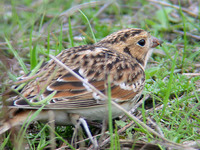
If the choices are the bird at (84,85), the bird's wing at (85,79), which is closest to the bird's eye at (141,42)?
the bird at (84,85)

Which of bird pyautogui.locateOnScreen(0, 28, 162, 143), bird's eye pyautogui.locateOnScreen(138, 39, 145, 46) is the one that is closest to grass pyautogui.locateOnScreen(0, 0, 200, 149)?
bird pyautogui.locateOnScreen(0, 28, 162, 143)

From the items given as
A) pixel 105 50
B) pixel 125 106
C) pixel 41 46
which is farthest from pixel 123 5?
pixel 125 106

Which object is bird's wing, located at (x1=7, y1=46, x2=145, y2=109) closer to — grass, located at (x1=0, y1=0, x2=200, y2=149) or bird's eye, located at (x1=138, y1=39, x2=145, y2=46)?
grass, located at (x1=0, y1=0, x2=200, y2=149)

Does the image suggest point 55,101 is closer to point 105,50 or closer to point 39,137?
point 39,137

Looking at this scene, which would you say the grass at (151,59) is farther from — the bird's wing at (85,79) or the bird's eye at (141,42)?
the bird's eye at (141,42)

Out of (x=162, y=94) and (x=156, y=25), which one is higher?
(x=156, y=25)

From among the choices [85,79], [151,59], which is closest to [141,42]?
[151,59]
